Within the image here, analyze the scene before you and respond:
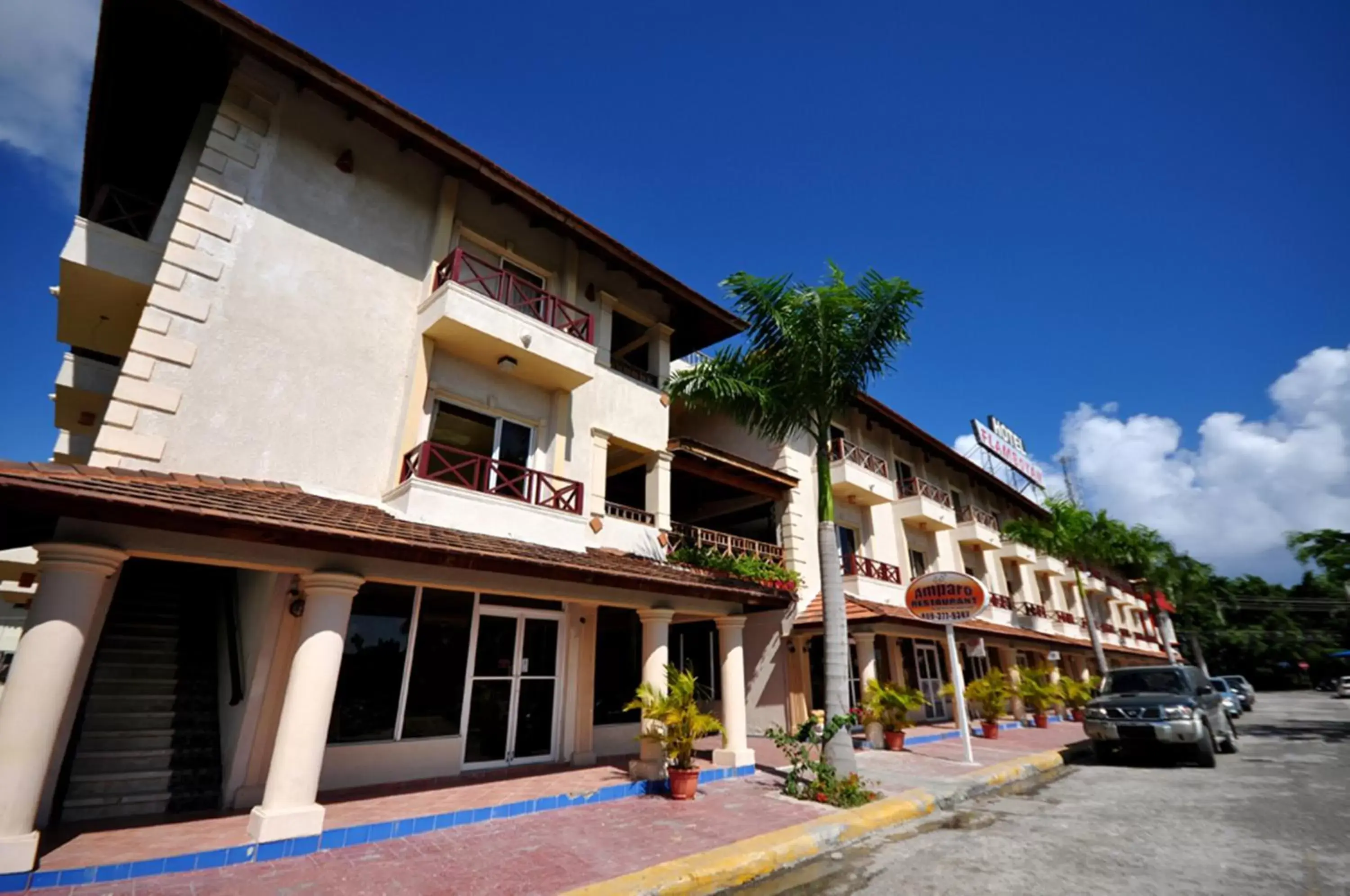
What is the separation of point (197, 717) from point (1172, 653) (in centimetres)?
5457

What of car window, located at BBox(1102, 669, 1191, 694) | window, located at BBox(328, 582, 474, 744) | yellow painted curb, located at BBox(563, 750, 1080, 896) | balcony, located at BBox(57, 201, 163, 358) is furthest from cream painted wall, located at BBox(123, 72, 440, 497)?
car window, located at BBox(1102, 669, 1191, 694)

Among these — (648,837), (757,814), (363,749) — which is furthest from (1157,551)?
(363,749)

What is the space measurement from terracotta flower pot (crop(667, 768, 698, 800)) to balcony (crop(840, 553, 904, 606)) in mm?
9501

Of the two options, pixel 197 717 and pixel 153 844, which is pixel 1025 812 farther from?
pixel 197 717

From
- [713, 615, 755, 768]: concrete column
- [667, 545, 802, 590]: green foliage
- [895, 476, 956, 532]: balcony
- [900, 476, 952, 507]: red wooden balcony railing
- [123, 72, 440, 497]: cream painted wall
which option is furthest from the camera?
[900, 476, 952, 507]: red wooden balcony railing

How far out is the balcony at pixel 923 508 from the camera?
21438 mm

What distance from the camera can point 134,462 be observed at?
7246 mm

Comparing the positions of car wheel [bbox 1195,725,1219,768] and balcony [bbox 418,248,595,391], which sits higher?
balcony [bbox 418,248,595,391]

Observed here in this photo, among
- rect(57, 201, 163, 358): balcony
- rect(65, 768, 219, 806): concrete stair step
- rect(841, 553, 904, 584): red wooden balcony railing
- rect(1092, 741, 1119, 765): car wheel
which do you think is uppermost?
rect(57, 201, 163, 358): balcony

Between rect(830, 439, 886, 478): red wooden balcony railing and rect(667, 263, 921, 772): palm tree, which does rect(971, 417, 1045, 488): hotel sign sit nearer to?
rect(830, 439, 886, 478): red wooden balcony railing

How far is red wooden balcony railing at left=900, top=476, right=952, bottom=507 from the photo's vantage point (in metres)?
22.2

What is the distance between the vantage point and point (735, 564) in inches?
547

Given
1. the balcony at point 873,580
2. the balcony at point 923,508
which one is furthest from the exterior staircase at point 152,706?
the balcony at point 923,508

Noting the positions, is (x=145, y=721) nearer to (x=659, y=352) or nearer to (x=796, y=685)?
(x=659, y=352)
